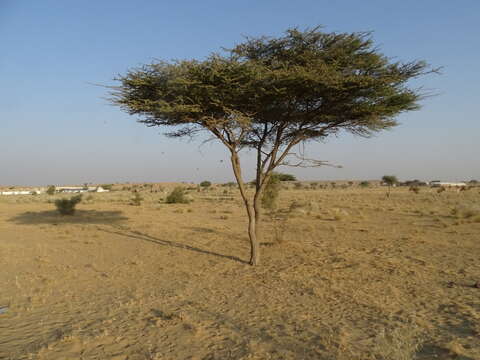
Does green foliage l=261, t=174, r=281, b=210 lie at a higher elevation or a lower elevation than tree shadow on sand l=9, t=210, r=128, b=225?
higher

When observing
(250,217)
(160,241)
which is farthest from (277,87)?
(160,241)

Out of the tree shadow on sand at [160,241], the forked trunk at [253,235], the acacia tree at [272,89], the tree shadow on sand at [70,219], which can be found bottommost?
the tree shadow on sand at [160,241]

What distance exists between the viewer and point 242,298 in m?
6.65

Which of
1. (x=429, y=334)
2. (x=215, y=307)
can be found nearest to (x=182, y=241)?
(x=215, y=307)

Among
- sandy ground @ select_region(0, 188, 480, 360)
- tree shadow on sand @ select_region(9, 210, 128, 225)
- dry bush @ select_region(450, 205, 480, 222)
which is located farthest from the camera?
tree shadow on sand @ select_region(9, 210, 128, 225)

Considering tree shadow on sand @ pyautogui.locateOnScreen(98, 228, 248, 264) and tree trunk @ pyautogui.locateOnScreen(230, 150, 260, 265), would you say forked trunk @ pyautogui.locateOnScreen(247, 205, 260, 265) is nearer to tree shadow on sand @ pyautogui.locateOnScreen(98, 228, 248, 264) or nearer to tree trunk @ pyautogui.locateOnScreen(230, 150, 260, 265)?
tree trunk @ pyautogui.locateOnScreen(230, 150, 260, 265)

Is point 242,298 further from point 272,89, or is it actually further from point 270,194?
point 270,194

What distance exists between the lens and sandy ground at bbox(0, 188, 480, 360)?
14.9 ft

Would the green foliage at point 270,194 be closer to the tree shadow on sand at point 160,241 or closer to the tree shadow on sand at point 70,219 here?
the tree shadow on sand at point 160,241

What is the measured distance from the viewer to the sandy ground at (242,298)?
455 centimetres

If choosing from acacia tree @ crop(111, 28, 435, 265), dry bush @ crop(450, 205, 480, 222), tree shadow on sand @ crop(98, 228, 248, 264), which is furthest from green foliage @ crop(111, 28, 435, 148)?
dry bush @ crop(450, 205, 480, 222)

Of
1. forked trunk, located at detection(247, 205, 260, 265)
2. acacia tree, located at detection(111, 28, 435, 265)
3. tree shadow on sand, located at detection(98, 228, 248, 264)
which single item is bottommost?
tree shadow on sand, located at detection(98, 228, 248, 264)

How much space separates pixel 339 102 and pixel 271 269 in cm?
457

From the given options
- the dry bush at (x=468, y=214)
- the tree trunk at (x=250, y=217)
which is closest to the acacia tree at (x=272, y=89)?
the tree trunk at (x=250, y=217)
